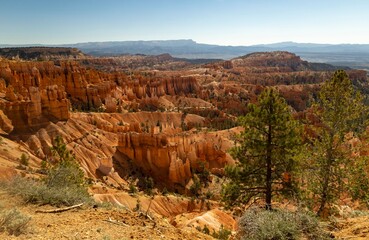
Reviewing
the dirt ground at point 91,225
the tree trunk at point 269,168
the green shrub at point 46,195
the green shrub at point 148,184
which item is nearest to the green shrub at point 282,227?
the dirt ground at point 91,225

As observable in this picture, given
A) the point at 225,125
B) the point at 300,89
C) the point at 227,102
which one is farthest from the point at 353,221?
the point at 300,89

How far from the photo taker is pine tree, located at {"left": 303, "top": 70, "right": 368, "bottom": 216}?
14031 millimetres

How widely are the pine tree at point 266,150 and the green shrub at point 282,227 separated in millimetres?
5050

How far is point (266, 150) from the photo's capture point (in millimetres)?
14109

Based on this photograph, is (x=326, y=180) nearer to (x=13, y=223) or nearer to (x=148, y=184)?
(x=13, y=223)

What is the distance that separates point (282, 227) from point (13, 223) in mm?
6343

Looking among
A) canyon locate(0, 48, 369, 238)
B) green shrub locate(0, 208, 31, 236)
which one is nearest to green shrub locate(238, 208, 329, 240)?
canyon locate(0, 48, 369, 238)

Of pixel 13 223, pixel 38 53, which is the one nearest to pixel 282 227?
pixel 13 223

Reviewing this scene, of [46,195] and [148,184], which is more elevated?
[46,195]

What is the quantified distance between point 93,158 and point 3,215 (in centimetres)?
2889

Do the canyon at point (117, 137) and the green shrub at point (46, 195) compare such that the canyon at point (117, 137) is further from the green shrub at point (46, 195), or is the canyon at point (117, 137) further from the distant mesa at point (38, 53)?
the distant mesa at point (38, 53)

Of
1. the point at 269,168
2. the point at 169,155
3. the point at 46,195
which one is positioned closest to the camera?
the point at 46,195

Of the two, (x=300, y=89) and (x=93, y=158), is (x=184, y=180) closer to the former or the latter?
(x=93, y=158)

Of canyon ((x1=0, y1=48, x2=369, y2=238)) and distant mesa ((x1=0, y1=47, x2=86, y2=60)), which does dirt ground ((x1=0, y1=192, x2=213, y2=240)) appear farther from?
distant mesa ((x1=0, y1=47, x2=86, y2=60))
